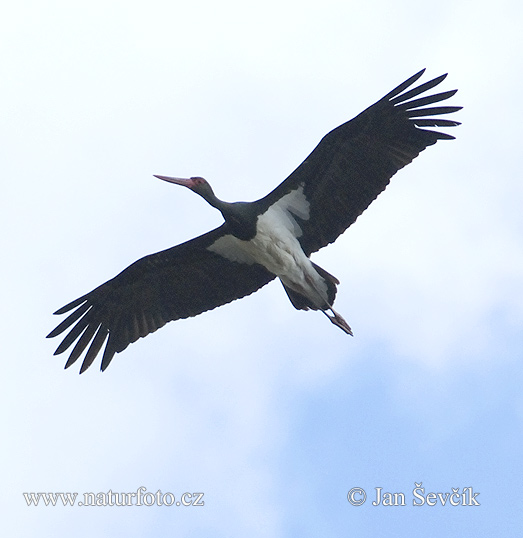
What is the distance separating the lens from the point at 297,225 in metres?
13.1

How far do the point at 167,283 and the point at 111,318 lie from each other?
35.3 inches

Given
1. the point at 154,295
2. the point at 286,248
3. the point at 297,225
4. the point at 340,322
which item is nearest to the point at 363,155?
the point at 297,225

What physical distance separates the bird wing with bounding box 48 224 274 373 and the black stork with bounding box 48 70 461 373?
12mm

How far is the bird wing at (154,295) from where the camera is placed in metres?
13.7

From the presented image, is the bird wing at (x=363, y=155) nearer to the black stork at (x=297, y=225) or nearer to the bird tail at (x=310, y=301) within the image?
the black stork at (x=297, y=225)

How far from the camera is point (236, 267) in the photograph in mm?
13648

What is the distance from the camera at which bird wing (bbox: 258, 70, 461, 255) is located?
1262cm

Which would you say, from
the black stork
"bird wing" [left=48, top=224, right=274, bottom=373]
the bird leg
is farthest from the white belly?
"bird wing" [left=48, top=224, right=274, bottom=373]

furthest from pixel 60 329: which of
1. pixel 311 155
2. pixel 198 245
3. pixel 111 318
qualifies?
pixel 311 155

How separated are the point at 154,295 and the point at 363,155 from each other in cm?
318

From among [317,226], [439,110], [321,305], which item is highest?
[439,110]

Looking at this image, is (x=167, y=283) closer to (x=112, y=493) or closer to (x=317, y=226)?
(x=317, y=226)

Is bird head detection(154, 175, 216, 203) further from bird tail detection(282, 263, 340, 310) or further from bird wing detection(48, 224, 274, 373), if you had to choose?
bird tail detection(282, 263, 340, 310)

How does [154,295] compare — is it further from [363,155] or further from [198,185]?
[363,155]
